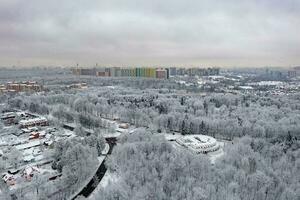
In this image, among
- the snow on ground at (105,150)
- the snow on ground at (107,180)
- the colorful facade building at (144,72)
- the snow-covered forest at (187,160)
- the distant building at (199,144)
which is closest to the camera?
the snow-covered forest at (187,160)

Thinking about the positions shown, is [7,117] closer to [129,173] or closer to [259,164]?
[129,173]

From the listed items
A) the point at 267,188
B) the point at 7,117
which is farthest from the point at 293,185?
the point at 7,117

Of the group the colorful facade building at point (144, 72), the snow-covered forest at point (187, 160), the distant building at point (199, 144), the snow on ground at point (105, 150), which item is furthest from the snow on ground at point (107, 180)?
the colorful facade building at point (144, 72)

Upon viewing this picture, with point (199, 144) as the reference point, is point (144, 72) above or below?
above

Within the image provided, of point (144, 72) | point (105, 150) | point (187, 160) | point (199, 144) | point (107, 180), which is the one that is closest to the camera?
point (107, 180)

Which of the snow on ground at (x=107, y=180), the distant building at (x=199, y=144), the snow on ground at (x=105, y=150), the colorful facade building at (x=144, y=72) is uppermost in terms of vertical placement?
the colorful facade building at (x=144, y=72)

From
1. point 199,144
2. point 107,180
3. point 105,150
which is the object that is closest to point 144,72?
point 199,144

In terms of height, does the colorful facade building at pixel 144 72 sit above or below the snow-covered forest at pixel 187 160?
above

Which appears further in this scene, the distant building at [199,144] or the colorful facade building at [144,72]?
the colorful facade building at [144,72]

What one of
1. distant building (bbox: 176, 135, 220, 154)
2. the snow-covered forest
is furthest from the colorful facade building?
distant building (bbox: 176, 135, 220, 154)

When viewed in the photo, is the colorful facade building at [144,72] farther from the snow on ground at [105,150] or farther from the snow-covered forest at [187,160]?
the snow on ground at [105,150]

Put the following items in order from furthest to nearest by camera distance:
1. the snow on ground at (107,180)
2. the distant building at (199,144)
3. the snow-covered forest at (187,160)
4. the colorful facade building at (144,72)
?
the colorful facade building at (144,72), the distant building at (199,144), the snow on ground at (107,180), the snow-covered forest at (187,160)

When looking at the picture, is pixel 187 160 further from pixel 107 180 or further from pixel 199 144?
pixel 199 144
